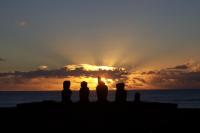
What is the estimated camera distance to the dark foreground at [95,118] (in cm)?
2689

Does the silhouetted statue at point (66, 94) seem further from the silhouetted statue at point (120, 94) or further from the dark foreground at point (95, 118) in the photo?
the silhouetted statue at point (120, 94)

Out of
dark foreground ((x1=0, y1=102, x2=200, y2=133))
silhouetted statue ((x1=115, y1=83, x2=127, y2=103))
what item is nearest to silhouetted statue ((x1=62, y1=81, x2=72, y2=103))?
dark foreground ((x1=0, y1=102, x2=200, y2=133))

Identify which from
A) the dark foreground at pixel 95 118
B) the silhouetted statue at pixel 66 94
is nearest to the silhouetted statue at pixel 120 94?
the dark foreground at pixel 95 118

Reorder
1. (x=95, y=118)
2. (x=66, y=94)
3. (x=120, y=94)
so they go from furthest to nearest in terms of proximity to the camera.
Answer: (x=120, y=94) → (x=66, y=94) → (x=95, y=118)

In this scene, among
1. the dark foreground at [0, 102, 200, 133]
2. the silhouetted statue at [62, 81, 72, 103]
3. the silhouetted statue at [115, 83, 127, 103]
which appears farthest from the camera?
the silhouetted statue at [115, 83, 127, 103]

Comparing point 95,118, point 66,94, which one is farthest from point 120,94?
point 66,94

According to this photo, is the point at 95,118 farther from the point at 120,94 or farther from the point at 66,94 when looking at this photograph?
the point at 120,94

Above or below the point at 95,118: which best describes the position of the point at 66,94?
above

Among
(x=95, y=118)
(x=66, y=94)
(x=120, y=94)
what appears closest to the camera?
(x=95, y=118)

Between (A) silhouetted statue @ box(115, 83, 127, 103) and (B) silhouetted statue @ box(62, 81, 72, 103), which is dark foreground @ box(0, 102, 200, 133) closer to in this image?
(A) silhouetted statue @ box(115, 83, 127, 103)

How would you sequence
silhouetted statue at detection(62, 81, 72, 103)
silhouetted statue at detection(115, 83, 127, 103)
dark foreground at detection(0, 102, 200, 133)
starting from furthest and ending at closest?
silhouetted statue at detection(115, 83, 127, 103) → silhouetted statue at detection(62, 81, 72, 103) → dark foreground at detection(0, 102, 200, 133)

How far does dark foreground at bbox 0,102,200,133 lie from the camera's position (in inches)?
1059

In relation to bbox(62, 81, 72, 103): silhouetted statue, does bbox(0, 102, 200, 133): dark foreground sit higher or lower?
lower

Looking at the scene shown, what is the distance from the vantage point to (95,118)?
90.7ft
